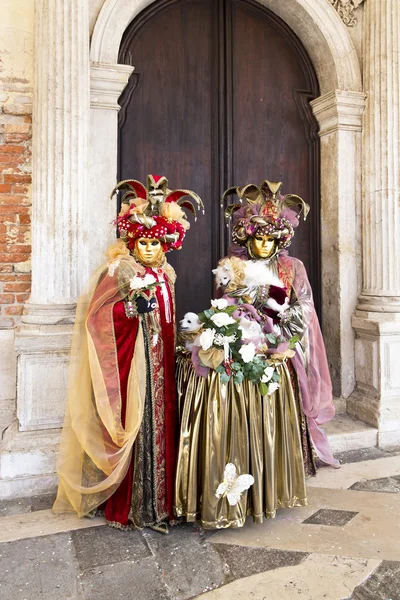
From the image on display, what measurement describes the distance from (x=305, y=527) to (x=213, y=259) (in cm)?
246

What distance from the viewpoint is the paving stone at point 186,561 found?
2.31 m

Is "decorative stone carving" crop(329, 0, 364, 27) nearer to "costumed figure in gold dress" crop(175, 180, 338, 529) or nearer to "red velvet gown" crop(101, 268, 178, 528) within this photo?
"costumed figure in gold dress" crop(175, 180, 338, 529)

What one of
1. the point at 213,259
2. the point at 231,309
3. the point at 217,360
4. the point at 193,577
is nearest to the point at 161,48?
the point at 213,259

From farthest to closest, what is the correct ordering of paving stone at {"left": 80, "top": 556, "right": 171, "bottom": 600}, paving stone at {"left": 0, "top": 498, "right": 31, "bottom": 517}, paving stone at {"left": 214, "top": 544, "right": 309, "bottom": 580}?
paving stone at {"left": 0, "top": 498, "right": 31, "bottom": 517}
paving stone at {"left": 214, "top": 544, "right": 309, "bottom": 580}
paving stone at {"left": 80, "top": 556, "right": 171, "bottom": 600}

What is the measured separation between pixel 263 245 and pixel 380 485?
1.91 m

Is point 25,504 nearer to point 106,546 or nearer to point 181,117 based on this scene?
point 106,546

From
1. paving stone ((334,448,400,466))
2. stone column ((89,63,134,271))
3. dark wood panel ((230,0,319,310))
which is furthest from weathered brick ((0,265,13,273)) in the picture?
paving stone ((334,448,400,466))

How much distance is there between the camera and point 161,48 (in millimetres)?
4395

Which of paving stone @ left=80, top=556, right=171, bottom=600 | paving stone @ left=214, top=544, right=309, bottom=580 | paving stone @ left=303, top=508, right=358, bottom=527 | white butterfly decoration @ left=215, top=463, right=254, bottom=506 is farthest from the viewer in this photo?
paving stone @ left=303, top=508, right=358, bottom=527

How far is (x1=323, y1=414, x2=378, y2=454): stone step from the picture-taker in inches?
163

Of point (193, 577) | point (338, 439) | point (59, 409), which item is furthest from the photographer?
point (338, 439)

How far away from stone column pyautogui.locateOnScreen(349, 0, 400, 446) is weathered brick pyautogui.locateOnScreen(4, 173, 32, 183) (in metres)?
3.06

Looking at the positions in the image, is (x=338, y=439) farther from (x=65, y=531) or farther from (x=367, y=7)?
(x=367, y=7)

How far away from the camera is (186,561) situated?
2.51 meters
